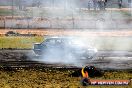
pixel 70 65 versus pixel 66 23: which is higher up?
pixel 66 23

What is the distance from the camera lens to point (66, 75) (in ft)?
60.3

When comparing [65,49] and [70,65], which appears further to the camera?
[65,49]

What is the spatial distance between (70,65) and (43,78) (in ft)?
13.6

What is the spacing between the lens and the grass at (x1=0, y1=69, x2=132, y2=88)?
16.2 meters

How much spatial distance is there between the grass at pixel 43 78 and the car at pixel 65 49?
15.0 ft

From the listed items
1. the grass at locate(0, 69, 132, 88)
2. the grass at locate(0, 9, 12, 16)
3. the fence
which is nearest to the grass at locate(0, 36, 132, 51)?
the fence

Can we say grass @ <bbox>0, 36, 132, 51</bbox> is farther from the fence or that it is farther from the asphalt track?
the fence

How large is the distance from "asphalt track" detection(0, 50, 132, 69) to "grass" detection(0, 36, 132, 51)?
311 cm

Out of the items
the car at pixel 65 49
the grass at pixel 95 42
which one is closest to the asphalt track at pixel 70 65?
the car at pixel 65 49

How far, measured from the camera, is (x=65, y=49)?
80.0ft

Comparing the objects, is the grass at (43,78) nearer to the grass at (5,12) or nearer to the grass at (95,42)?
the grass at (95,42)

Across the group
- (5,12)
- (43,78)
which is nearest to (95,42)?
(43,78)

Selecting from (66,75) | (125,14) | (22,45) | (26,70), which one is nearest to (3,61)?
(26,70)

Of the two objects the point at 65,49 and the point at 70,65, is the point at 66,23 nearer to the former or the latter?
A: the point at 65,49
